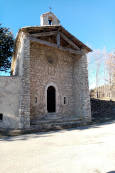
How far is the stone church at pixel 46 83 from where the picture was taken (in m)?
8.17

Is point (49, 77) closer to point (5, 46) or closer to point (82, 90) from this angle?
point (82, 90)

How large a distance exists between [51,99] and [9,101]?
12.5 ft

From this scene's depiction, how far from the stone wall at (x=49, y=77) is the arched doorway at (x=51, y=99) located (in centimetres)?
25

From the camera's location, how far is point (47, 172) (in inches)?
124

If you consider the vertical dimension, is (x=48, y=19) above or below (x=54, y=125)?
above

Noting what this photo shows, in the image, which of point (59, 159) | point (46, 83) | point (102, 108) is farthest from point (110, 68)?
point (59, 159)

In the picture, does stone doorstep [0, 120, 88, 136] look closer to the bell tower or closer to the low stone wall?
the low stone wall

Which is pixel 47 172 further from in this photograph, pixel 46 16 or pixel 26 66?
pixel 46 16

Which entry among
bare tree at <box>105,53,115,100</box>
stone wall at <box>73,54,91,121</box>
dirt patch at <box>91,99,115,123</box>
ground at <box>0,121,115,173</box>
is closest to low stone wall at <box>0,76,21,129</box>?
ground at <box>0,121,115,173</box>

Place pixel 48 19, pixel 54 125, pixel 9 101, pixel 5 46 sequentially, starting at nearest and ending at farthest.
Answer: pixel 9 101
pixel 54 125
pixel 48 19
pixel 5 46

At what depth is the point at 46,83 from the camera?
10805 millimetres

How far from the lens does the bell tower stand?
1238cm

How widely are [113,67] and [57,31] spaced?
14919mm

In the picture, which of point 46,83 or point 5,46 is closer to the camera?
point 46,83
